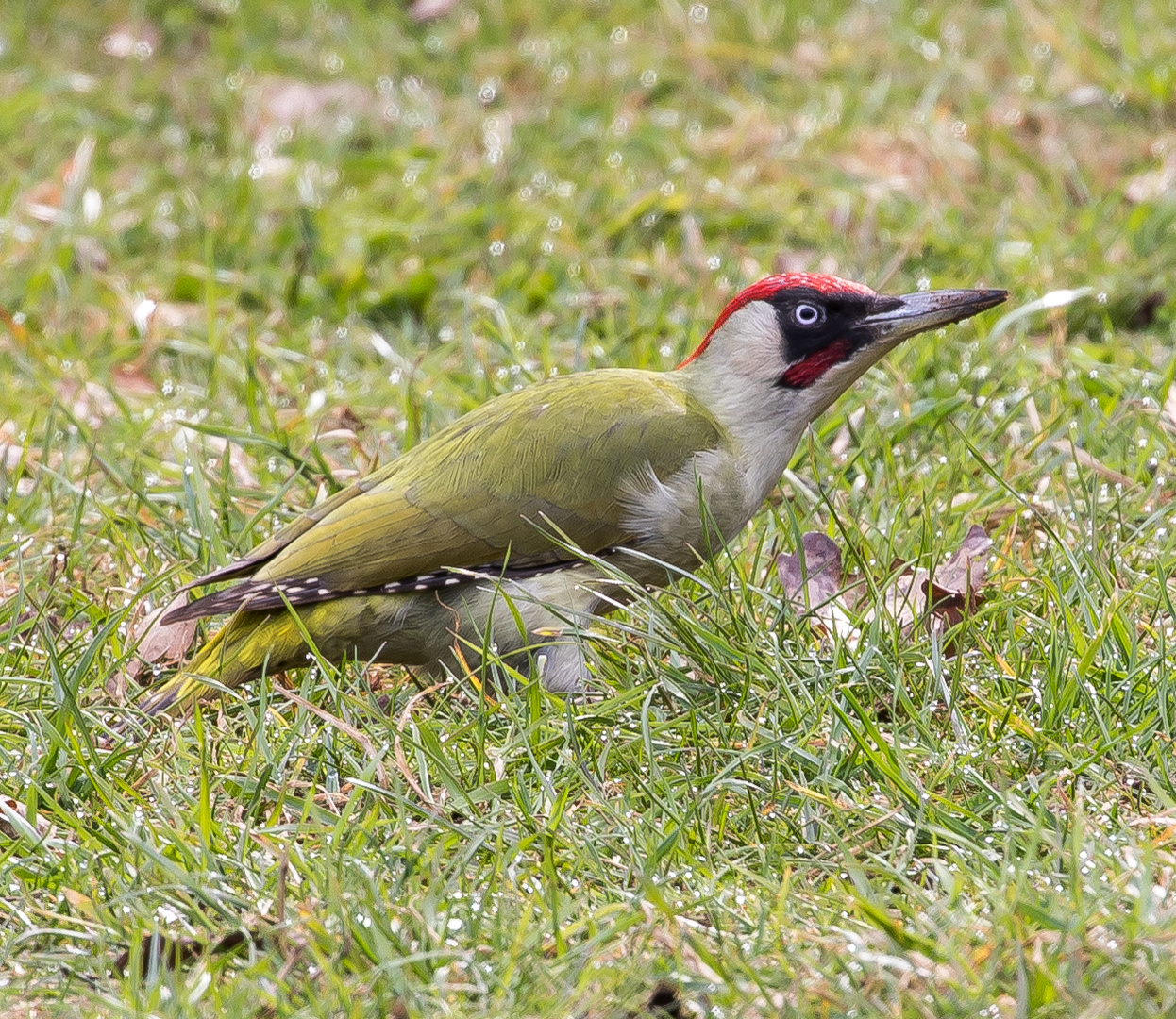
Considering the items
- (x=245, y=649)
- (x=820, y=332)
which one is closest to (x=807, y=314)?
(x=820, y=332)

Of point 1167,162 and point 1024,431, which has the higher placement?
point 1167,162

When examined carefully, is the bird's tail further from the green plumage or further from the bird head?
the bird head

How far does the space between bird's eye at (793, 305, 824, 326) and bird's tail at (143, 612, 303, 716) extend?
122 centimetres

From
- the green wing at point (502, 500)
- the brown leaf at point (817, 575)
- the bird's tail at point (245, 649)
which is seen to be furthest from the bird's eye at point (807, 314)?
the bird's tail at point (245, 649)

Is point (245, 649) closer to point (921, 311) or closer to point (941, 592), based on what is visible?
point (941, 592)

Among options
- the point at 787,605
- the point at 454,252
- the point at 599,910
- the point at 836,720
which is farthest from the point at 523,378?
the point at 599,910

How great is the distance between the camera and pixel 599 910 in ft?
8.01

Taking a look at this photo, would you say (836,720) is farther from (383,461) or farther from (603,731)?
(383,461)

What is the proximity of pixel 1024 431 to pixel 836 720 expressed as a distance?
162 cm

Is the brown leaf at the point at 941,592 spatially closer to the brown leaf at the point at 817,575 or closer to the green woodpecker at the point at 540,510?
the brown leaf at the point at 817,575

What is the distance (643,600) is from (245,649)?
824 mm

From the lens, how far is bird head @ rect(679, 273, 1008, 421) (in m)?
3.50

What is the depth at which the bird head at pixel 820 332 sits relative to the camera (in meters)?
3.50

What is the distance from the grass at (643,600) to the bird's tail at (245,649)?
8 centimetres
